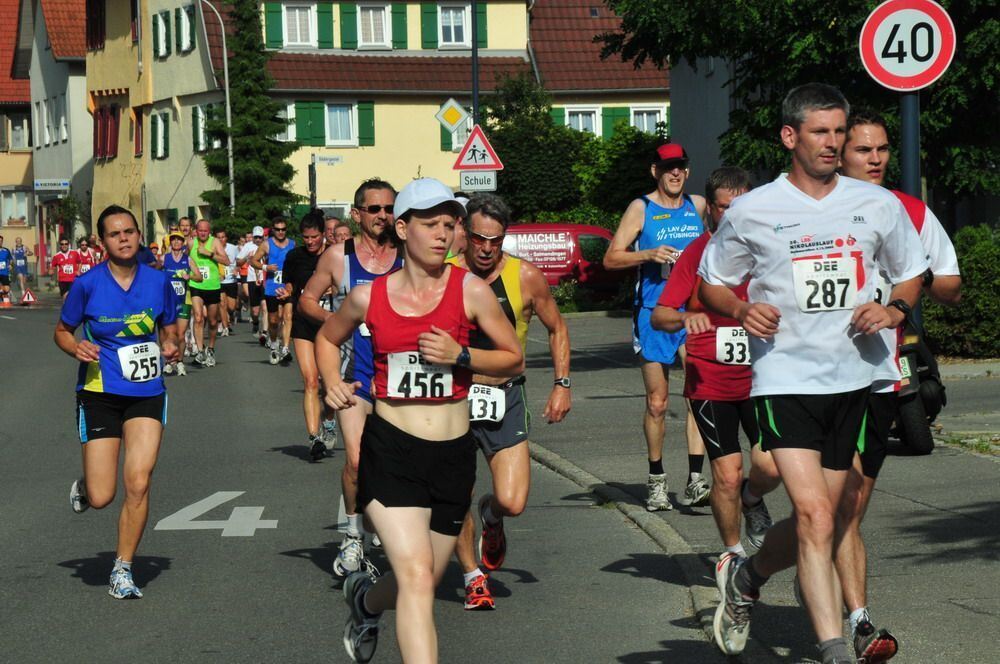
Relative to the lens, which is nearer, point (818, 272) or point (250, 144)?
point (818, 272)

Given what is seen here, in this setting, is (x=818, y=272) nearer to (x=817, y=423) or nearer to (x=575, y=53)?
(x=817, y=423)

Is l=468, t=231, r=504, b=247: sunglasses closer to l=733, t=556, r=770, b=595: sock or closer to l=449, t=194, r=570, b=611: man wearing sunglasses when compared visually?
l=449, t=194, r=570, b=611: man wearing sunglasses

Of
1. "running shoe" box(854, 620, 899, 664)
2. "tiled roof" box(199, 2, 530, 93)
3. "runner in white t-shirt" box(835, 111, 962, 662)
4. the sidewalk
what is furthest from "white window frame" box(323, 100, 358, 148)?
"running shoe" box(854, 620, 899, 664)

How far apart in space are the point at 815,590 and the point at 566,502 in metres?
5.33

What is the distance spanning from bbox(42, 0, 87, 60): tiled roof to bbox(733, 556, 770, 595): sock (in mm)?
70851

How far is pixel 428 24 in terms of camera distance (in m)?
61.0

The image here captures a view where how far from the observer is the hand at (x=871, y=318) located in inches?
234

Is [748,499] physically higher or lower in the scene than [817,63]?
lower

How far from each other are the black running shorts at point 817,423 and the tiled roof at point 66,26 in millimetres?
71246

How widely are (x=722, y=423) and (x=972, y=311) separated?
37.8ft

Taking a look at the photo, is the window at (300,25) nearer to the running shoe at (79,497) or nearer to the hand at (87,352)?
the running shoe at (79,497)

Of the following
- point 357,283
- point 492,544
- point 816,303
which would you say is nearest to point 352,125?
point 357,283

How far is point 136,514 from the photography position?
28.0 ft

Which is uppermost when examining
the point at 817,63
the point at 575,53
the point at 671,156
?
the point at 575,53
